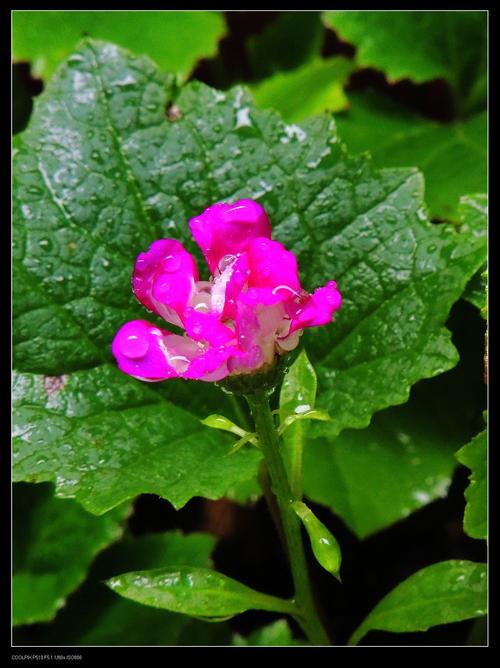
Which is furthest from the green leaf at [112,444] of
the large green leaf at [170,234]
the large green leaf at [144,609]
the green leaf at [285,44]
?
the green leaf at [285,44]

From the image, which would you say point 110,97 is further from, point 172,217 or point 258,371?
point 258,371

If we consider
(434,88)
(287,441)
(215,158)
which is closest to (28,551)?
(287,441)

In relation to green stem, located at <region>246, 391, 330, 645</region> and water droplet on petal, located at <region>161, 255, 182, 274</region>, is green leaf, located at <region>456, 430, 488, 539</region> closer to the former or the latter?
green stem, located at <region>246, 391, 330, 645</region>

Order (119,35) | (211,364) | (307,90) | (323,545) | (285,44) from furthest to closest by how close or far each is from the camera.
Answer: (285,44), (307,90), (119,35), (323,545), (211,364)

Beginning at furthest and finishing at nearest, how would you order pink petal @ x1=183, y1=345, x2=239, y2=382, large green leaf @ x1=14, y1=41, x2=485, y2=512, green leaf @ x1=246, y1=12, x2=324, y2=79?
green leaf @ x1=246, y1=12, x2=324, y2=79
large green leaf @ x1=14, y1=41, x2=485, y2=512
pink petal @ x1=183, y1=345, x2=239, y2=382

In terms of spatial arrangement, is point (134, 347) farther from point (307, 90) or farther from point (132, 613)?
point (307, 90)

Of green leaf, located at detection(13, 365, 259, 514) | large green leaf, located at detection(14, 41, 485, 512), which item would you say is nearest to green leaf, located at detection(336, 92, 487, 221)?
large green leaf, located at detection(14, 41, 485, 512)

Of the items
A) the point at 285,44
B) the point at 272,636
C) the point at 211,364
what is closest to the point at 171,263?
the point at 211,364
